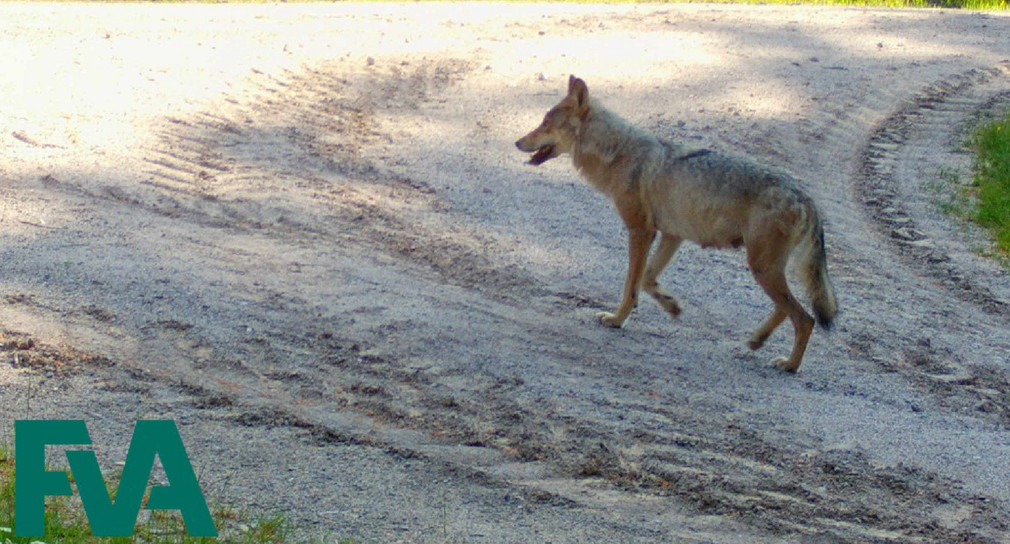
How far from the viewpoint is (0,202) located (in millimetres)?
9047

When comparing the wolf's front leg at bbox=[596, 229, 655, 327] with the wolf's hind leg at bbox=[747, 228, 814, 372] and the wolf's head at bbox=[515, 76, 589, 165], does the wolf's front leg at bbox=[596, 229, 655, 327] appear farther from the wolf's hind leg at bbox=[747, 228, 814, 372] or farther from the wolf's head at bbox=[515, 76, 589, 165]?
the wolf's head at bbox=[515, 76, 589, 165]

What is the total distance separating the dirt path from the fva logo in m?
A: 0.93

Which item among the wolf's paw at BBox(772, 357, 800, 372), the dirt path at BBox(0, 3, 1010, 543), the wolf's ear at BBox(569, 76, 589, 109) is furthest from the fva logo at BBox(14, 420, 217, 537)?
the wolf's ear at BBox(569, 76, 589, 109)

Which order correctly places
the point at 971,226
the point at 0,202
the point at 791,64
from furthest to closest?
1. the point at 791,64
2. the point at 971,226
3. the point at 0,202

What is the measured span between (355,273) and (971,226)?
666 centimetres

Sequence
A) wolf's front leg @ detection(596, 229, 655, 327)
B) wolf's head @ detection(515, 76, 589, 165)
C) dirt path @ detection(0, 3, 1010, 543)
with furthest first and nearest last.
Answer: wolf's head @ detection(515, 76, 589, 165) < wolf's front leg @ detection(596, 229, 655, 327) < dirt path @ detection(0, 3, 1010, 543)

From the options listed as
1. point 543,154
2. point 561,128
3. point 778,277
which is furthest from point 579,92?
point 778,277

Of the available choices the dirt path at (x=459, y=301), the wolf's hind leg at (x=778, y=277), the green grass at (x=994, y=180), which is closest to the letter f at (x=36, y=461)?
the dirt path at (x=459, y=301)

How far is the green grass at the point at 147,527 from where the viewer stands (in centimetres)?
449

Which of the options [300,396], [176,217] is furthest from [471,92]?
[300,396]

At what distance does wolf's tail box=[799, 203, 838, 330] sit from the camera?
7438mm

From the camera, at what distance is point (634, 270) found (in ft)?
26.2

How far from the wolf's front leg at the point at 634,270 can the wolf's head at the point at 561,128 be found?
965 millimetres

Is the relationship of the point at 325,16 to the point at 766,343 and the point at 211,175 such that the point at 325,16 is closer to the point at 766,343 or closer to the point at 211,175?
the point at 211,175
